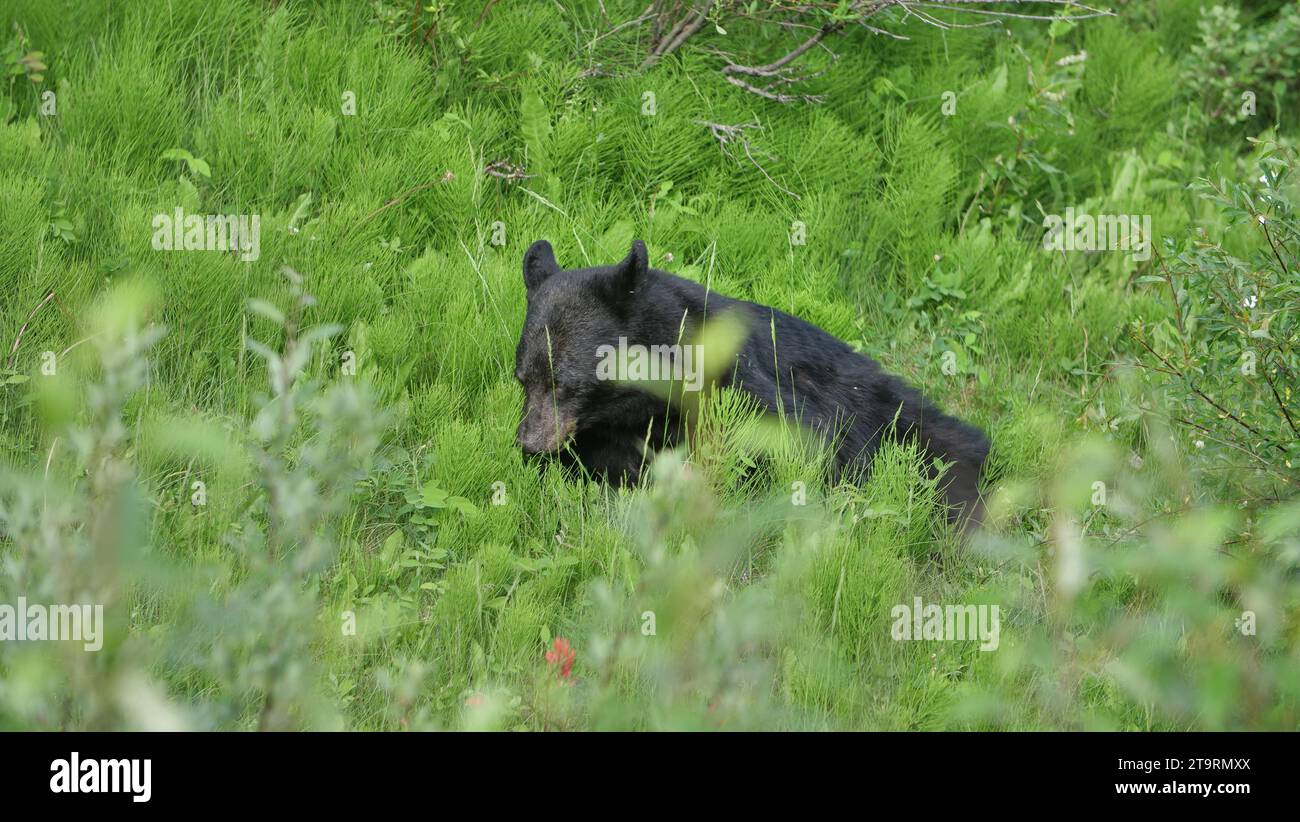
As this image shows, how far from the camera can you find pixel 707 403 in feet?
16.8

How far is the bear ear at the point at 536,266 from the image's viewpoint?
5453mm

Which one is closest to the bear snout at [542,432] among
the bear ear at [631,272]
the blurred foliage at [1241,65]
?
the bear ear at [631,272]

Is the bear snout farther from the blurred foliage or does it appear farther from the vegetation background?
the blurred foliage

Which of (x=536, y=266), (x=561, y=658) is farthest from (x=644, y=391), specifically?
(x=561, y=658)

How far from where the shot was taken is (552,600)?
174 inches

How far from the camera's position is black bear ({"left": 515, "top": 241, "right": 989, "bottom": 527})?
5172 mm

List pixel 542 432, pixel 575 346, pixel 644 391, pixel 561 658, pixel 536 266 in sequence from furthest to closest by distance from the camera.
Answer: pixel 536 266
pixel 644 391
pixel 575 346
pixel 542 432
pixel 561 658

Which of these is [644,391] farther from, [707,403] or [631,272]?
[631,272]

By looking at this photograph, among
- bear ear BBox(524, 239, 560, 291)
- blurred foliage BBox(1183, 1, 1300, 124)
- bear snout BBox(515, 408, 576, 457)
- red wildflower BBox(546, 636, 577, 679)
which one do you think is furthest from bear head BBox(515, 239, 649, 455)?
blurred foliage BBox(1183, 1, 1300, 124)

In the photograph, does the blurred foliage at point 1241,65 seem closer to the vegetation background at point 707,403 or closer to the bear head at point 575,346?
the vegetation background at point 707,403

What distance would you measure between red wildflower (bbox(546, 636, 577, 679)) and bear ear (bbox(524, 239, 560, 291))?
203 centimetres

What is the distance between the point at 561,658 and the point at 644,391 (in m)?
1.91
